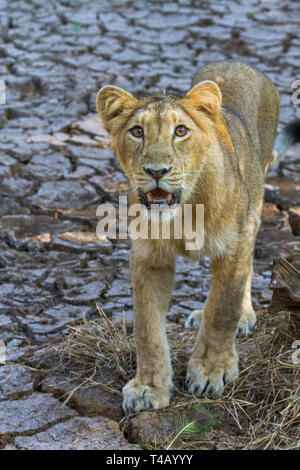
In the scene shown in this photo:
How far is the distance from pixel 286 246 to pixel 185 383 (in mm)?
2222

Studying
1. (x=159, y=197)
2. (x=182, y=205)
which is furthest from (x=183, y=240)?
(x=159, y=197)

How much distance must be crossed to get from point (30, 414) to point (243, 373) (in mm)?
999

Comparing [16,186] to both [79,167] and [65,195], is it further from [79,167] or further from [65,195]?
[79,167]

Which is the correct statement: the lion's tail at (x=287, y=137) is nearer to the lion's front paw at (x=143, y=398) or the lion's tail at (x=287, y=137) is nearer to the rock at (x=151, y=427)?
the lion's front paw at (x=143, y=398)

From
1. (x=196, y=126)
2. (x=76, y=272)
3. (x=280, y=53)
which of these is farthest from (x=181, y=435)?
(x=280, y=53)

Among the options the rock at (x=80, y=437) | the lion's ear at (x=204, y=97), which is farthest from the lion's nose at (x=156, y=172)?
the rock at (x=80, y=437)

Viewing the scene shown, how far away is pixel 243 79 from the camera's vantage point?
15.1 ft

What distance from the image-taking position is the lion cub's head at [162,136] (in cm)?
317

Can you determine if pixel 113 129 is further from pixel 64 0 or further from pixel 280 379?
pixel 64 0

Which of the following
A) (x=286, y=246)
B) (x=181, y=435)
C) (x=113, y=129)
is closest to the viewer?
(x=181, y=435)

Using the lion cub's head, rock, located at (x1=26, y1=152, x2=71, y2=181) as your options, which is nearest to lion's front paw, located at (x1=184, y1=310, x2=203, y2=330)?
the lion cub's head

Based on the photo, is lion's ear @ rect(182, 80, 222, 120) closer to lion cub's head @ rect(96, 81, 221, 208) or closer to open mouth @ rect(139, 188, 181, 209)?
lion cub's head @ rect(96, 81, 221, 208)

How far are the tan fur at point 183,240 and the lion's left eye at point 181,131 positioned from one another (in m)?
0.02

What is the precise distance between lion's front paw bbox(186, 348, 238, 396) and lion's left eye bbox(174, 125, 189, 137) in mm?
1040
